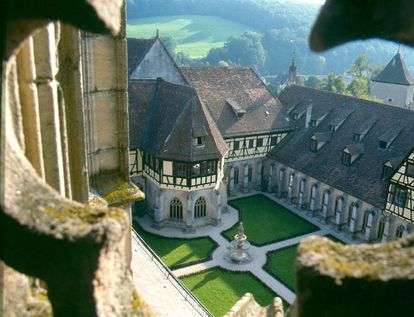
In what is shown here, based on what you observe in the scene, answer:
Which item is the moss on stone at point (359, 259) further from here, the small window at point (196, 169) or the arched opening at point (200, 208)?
the arched opening at point (200, 208)

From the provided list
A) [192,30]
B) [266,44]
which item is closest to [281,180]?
[266,44]

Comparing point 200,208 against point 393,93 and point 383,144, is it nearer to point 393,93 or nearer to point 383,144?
point 383,144

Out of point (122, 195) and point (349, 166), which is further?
point (349, 166)

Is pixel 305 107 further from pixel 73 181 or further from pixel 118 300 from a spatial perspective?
pixel 118 300

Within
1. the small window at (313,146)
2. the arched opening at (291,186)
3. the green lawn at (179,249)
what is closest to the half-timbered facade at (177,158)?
the green lawn at (179,249)

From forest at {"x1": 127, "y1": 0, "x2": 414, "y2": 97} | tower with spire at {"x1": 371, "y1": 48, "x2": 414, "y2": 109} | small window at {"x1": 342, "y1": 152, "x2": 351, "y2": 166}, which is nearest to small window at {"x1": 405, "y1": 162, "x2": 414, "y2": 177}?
small window at {"x1": 342, "y1": 152, "x2": 351, "y2": 166}

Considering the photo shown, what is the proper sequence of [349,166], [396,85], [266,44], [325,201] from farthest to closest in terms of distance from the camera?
[266,44], [396,85], [325,201], [349,166]

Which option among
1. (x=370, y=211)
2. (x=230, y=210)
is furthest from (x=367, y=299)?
(x=230, y=210)
